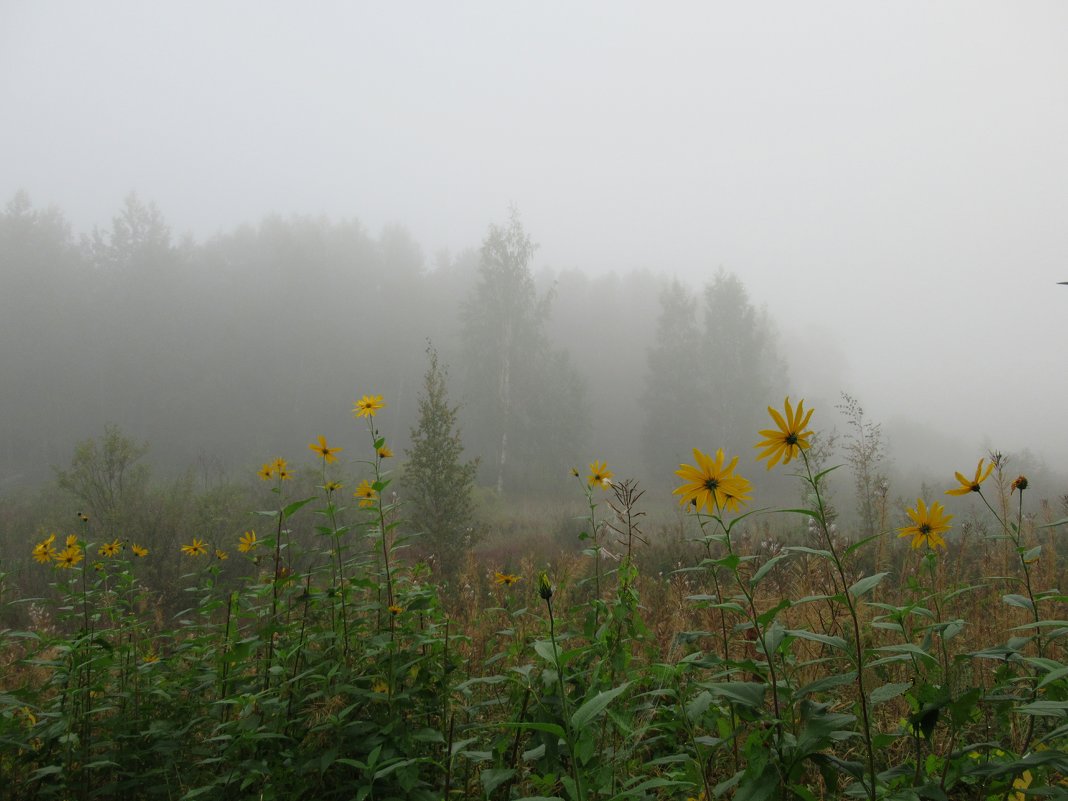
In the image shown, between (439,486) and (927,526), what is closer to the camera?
(927,526)

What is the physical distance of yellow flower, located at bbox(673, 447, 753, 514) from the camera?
131 cm

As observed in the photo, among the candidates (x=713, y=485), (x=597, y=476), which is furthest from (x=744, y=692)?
(x=597, y=476)

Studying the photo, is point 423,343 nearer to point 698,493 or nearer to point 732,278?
point 732,278

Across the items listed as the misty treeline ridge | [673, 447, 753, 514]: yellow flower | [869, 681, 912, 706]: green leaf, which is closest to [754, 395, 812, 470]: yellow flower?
[673, 447, 753, 514]: yellow flower

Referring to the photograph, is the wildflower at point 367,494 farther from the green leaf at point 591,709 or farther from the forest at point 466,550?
Result: the green leaf at point 591,709

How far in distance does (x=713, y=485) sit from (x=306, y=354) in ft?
91.4

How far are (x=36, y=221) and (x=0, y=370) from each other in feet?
26.6

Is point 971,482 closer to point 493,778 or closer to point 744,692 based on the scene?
point 744,692

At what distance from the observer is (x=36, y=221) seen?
25.9 m

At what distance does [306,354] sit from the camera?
87.4ft

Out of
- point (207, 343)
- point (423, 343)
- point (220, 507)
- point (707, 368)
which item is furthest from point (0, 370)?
point (707, 368)

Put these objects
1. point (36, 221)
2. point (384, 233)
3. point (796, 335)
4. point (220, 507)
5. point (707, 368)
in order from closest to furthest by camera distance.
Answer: point (220, 507) → point (707, 368) → point (36, 221) → point (384, 233) → point (796, 335)

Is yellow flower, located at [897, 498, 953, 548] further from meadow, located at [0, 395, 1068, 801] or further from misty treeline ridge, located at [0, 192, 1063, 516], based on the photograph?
misty treeline ridge, located at [0, 192, 1063, 516]

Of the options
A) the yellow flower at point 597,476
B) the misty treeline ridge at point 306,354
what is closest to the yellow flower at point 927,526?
the yellow flower at point 597,476
